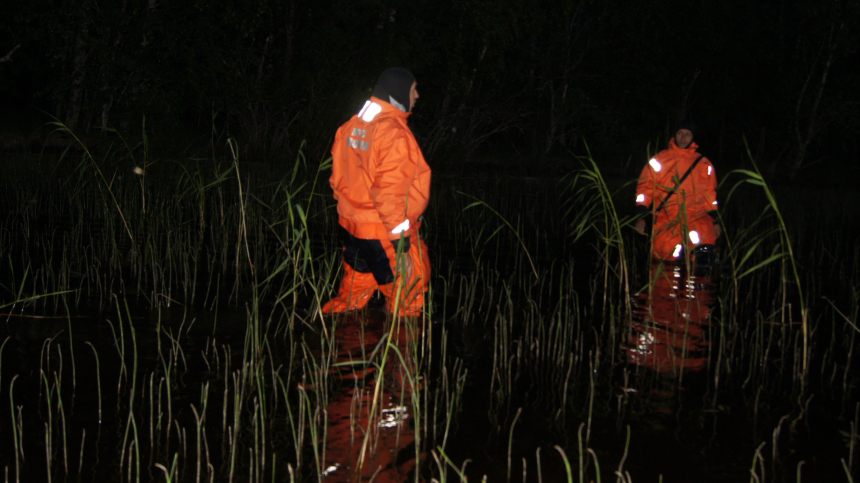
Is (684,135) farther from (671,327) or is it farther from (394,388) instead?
(394,388)

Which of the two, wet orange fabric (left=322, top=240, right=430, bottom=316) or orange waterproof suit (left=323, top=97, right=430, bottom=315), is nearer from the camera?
orange waterproof suit (left=323, top=97, right=430, bottom=315)

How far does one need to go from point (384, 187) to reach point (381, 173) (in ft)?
0.27

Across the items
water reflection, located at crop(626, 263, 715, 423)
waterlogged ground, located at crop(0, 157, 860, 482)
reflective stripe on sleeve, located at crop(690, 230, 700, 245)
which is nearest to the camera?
waterlogged ground, located at crop(0, 157, 860, 482)

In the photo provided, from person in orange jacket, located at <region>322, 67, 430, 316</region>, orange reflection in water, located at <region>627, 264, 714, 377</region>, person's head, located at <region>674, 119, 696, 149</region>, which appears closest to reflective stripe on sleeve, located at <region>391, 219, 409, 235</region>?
person in orange jacket, located at <region>322, 67, 430, 316</region>

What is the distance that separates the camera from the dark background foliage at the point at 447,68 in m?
15.2

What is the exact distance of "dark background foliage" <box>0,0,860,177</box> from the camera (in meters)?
15.2

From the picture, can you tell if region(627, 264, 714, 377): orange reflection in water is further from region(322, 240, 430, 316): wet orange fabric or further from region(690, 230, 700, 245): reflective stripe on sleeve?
region(322, 240, 430, 316): wet orange fabric

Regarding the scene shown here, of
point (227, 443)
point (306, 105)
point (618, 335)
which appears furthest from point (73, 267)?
point (306, 105)

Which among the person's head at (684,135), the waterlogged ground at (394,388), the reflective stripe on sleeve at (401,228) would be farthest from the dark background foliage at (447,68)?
the person's head at (684,135)

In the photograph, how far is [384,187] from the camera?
180 inches

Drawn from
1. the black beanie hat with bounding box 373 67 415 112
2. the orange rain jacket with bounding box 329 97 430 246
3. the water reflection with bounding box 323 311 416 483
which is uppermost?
the black beanie hat with bounding box 373 67 415 112

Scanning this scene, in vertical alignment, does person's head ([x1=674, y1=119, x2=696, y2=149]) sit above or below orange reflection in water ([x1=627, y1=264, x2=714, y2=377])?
above

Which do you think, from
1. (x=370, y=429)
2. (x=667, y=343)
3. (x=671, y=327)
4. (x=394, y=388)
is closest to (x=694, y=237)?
(x=671, y=327)

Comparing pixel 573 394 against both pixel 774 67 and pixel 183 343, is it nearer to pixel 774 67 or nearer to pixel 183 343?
pixel 183 343
